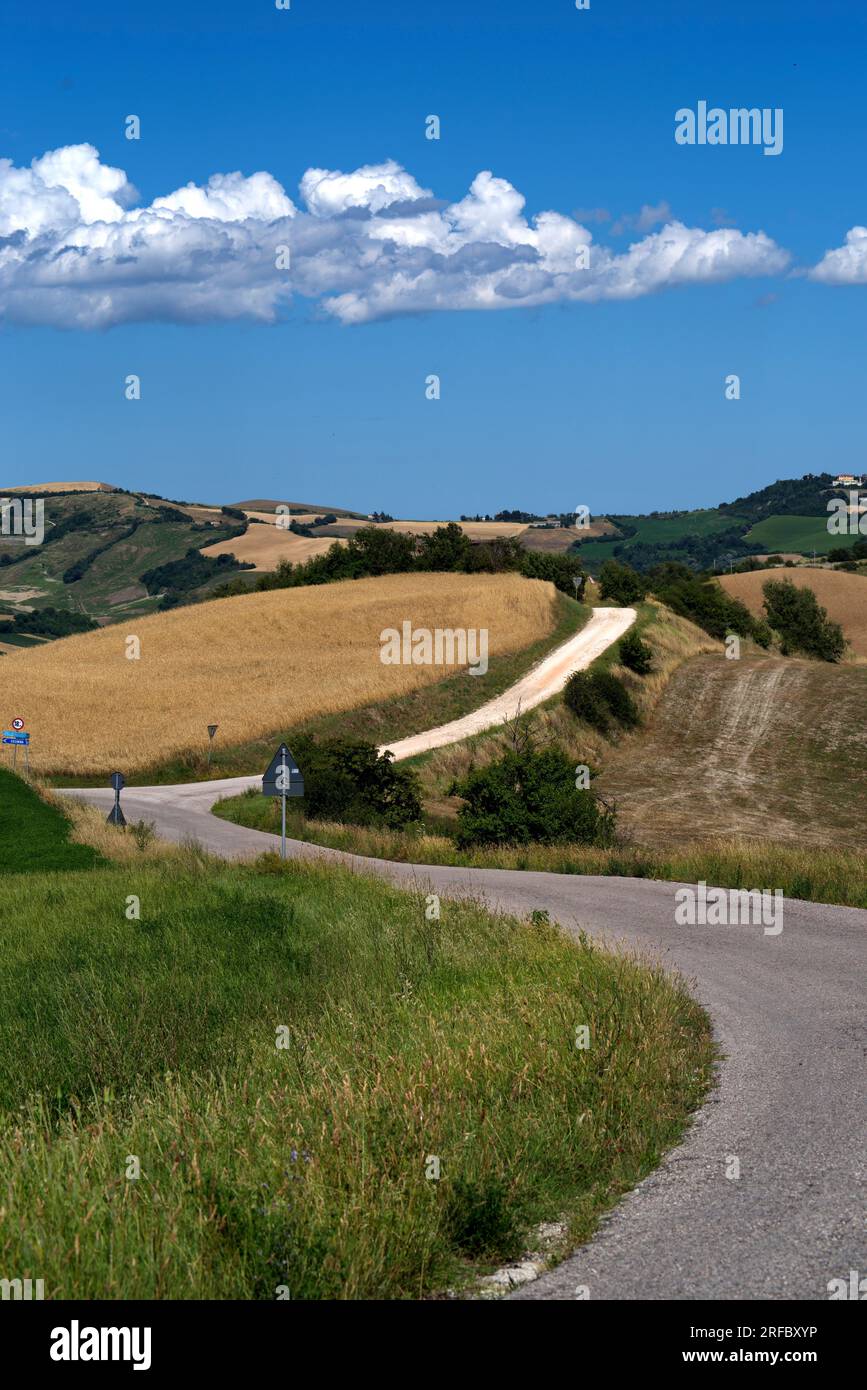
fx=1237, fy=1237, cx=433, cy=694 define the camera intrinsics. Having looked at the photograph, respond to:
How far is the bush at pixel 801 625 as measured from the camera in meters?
107

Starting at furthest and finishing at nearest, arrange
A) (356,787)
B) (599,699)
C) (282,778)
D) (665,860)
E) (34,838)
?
1. (599,699)
2. (356,787)
3. (34,838)
4. (282,778)
5. (665,860)

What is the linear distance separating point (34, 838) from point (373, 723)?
3116 centimetres

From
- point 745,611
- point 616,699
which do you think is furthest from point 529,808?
point 745,611

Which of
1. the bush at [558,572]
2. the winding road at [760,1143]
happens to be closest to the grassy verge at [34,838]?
the winding road at [760,1143]

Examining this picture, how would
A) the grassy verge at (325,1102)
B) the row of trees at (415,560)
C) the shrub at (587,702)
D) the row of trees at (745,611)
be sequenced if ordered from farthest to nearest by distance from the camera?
the row of trees at (415,560) → the row of trees at (745,611) → the shrub at (587,702) → the grassy verge at (325,1102)

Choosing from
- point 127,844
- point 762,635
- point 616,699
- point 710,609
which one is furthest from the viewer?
point 762,635

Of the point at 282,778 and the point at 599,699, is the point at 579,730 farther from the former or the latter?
the point at 282,778

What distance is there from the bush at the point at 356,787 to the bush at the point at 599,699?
2481 cm

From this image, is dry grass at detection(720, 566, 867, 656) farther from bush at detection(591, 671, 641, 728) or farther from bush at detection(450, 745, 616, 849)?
bush at detection(450, 745, 616, 849)

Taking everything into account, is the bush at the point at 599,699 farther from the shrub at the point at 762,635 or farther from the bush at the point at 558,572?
the bush at the point at 558,572

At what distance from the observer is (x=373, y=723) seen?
206ft

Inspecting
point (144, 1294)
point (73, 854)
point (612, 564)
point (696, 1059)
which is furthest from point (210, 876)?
point (612, 564)

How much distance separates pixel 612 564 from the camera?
108750 mm
